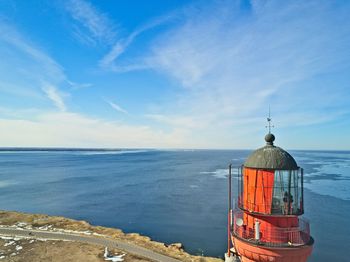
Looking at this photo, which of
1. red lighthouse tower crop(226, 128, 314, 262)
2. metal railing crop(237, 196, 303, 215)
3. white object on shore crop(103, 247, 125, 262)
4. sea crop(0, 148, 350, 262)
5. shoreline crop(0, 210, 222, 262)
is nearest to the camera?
red lighthouse tower crop(226, 128, 314, 262)

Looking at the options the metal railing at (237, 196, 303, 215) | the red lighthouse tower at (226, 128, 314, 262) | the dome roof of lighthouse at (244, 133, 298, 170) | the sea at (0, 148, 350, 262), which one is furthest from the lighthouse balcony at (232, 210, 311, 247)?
the sea at (0, 148, 350, 262)

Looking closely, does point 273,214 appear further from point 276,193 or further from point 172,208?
point 172,208

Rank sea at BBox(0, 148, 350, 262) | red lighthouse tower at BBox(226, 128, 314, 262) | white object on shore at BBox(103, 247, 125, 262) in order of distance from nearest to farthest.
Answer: red lighthouse tower at BBox(226, 128, 314, 262)
white object on shore at BBox(103, 247, 125, 262)
sea at BBox(0, 148, 350, 262)

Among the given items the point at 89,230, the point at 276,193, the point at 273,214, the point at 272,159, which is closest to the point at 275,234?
the point at 273,214

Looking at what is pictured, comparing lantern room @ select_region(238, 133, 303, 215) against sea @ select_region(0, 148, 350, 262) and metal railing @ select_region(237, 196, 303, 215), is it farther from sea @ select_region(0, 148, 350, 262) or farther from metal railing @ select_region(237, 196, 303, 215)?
sea @ select_region(0, 148, 350, 262)

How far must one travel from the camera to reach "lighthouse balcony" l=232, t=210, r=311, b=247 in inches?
419

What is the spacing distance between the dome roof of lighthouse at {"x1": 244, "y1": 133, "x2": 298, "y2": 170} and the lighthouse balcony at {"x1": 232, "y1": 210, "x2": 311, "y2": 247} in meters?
2.19

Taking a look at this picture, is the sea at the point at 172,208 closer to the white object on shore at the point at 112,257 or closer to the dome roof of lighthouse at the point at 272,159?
the white object on shore at the point at 112,257

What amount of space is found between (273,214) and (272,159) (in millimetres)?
2136

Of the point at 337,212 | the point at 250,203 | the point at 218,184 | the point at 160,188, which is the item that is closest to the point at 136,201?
the point at 160,188

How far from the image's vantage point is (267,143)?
12203mm

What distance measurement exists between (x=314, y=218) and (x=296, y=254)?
2992cm

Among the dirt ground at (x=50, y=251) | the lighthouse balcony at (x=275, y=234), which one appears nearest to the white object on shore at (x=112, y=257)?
the dirt ground at (x=50, y=251)

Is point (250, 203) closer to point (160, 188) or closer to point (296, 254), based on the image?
point (296, 254)
